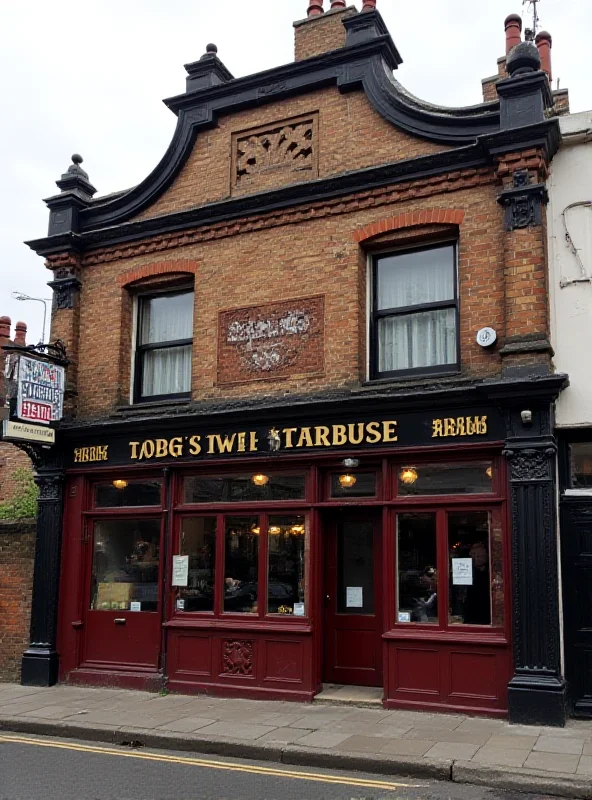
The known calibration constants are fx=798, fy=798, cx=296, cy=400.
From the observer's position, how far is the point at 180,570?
1156 centimetres

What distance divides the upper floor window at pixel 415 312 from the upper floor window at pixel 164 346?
313 centimetres

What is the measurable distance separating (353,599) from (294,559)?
102cm

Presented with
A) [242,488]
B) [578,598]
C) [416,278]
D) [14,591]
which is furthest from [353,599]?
[14,591]

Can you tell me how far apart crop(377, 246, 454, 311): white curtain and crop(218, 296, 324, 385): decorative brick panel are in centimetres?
95

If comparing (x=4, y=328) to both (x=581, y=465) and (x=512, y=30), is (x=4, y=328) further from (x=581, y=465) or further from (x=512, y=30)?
(x=581, y=465)

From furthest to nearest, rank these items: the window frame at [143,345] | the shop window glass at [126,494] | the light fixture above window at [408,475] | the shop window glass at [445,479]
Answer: the window frame at [143,345]
the shop window glass at [126,494]
the light fixture above window at [408,475]
the shop window glass at [445,479]

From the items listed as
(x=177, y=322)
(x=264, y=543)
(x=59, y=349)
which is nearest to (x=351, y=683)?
(x=264, y=543)

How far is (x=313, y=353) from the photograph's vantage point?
11211 mm

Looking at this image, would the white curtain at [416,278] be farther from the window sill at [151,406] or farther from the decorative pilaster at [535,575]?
the window sill at [151,406]

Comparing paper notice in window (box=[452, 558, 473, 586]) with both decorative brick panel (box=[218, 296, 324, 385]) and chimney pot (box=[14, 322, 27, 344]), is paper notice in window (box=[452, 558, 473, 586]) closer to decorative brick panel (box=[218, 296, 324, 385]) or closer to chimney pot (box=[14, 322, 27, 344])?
decorative brick panel (box=[218, 296, 324, 385])

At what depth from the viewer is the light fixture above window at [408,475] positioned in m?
10.3

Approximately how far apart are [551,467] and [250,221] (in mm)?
5671

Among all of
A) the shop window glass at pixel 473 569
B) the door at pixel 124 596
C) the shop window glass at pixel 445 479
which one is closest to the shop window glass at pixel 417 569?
the shop window glass at pixel 473 569

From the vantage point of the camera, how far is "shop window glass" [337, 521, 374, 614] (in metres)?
11.1
